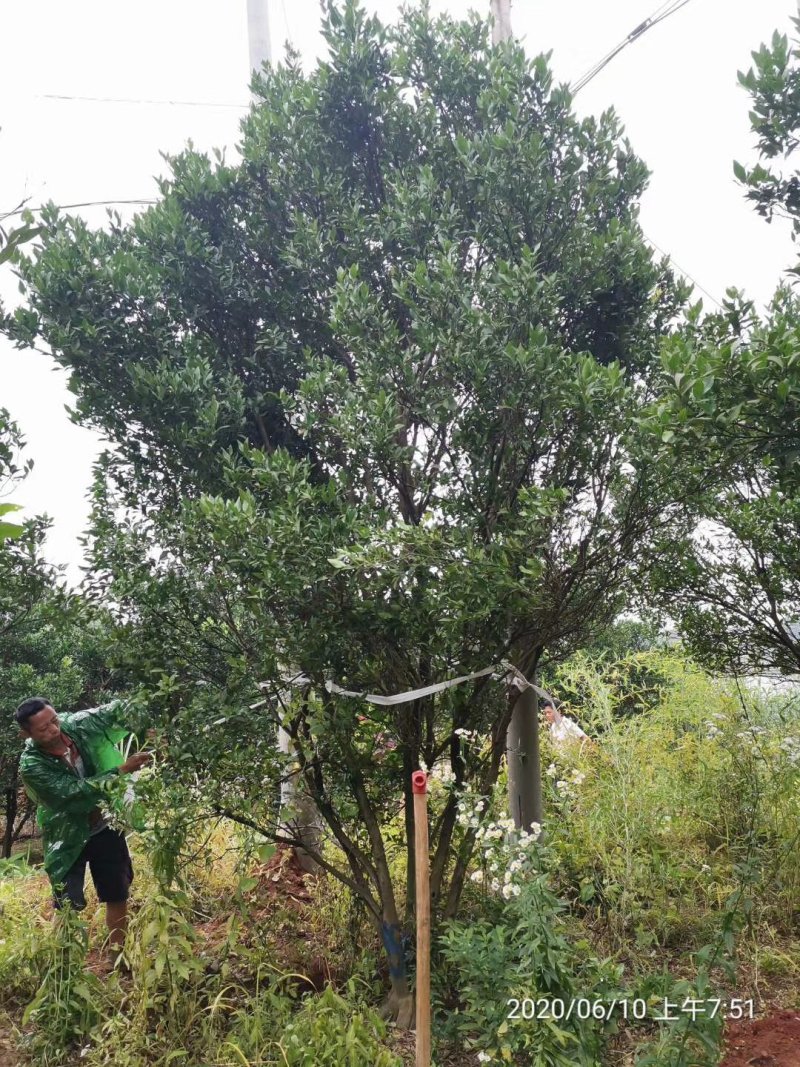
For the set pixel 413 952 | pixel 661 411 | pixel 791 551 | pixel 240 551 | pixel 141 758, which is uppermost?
pixel 791 551

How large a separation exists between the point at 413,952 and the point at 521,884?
0.77 metres

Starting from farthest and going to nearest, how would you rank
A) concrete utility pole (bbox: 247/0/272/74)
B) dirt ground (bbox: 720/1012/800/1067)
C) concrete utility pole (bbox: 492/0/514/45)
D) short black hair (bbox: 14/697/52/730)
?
concrete utility pole (bbox: 247/0/272/74) < concrete utility pole (bbox: 492/0/514/45) < short black hair (bbox: 14/697/52/730) < dirt ground (bbox: 720/1012/800/1067)

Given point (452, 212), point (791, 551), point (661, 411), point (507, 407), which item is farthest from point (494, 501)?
point (791, 551)

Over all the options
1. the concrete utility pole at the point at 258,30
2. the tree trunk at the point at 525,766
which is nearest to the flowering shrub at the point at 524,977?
the tree trunk at the point at 525,766

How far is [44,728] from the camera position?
3922 mm

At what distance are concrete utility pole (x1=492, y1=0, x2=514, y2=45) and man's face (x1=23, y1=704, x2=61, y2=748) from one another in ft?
16.0

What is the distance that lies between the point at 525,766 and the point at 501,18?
4.74m

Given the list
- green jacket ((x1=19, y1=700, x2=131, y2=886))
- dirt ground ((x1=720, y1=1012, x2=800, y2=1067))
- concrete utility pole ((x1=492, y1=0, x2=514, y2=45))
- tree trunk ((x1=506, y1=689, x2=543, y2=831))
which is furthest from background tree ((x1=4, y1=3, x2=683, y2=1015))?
concrete utility pole ((x1=492, y1=0, x2=514, y2=45))

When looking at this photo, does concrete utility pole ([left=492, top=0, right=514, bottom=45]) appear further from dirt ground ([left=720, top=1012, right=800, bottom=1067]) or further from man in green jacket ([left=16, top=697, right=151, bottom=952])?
dirt ground ([left=720, top=1012, right=800, bottom=1067])

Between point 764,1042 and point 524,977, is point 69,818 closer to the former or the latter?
point 524,977

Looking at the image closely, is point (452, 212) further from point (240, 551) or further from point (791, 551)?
point (791, 551)

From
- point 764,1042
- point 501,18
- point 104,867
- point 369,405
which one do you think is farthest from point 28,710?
point 501,18

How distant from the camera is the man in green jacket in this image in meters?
3.93

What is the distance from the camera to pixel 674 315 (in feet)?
12.5
